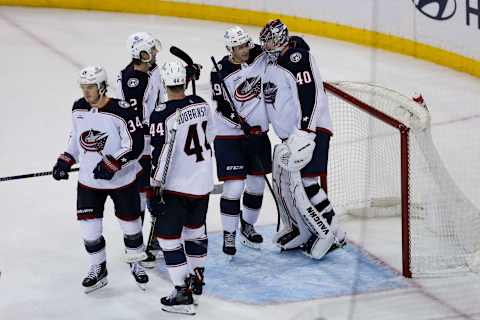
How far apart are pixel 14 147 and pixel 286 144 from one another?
111 inches

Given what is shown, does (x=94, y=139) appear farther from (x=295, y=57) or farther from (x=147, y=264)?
(x=295, y=57)

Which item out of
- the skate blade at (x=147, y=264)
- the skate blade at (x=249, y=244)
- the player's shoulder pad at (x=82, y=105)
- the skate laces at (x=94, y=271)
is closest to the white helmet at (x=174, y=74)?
the player's shoulder pad at (x=82, y=105)

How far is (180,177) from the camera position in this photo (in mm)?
5156

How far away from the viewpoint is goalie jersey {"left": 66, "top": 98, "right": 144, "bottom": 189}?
5.27 meters

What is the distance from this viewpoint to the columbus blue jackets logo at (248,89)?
18.8 ft

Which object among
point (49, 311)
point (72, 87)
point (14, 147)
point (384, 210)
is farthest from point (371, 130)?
point (72, 87)

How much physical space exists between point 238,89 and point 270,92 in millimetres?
163

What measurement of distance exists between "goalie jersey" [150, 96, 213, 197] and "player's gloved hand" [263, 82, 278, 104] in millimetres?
622

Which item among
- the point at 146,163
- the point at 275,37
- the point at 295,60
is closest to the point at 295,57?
the point at 295,60

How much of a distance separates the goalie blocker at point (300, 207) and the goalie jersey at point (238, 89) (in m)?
0.25

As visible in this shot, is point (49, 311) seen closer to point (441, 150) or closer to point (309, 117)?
point (309, 117)

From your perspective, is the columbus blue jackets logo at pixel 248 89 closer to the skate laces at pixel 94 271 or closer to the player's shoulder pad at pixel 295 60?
the player's shoulder pad at pixel 295 60

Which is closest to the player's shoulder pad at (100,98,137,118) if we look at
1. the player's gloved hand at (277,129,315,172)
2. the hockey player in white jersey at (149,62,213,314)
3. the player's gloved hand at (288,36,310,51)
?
the hockey player in white jersey at (149,62,213,314)

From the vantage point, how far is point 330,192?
6.48 m
